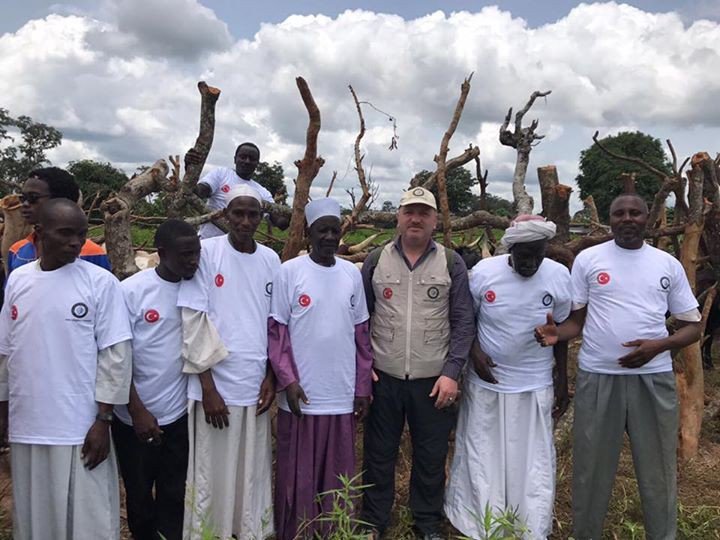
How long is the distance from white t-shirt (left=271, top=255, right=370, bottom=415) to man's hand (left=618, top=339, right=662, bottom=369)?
1.33m

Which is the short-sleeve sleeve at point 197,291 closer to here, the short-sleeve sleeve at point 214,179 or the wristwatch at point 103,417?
the wristwatch at point 103,417

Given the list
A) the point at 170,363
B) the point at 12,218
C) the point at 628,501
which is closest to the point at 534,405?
the point at 628,501

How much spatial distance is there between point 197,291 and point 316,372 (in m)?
0.68

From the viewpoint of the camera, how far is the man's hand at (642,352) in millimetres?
2770

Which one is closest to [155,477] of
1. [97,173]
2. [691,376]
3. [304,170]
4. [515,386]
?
[515,386]

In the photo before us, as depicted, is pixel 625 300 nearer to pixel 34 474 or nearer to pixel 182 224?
pixel 182 224

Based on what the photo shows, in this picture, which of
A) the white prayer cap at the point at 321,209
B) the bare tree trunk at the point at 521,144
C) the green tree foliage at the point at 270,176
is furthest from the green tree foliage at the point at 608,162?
the white prayer cap at the point at 321,209

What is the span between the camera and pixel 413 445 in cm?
311

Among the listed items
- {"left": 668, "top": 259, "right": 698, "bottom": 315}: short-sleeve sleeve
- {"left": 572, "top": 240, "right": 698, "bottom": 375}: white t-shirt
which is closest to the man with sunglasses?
{"left": 572, "top": 240, "right": 698, "bottom": 375}: white t-shirt

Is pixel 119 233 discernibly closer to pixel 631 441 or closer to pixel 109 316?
pixel 109 316

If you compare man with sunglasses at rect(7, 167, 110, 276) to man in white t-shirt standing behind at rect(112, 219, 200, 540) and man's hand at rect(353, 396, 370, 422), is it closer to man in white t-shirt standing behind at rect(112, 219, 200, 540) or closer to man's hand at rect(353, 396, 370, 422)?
man in white t-shirt standing behind at rect(112, 219, 200, 540)

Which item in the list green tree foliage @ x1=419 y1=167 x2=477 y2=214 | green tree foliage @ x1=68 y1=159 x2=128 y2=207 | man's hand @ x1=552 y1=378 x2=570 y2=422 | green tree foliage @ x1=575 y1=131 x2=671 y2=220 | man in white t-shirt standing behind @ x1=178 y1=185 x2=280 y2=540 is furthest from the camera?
green tree foliage @ x1=575 y1=131 x2=671 y2=220

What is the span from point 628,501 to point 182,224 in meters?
3.07

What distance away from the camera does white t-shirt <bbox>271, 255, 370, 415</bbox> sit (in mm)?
2824
